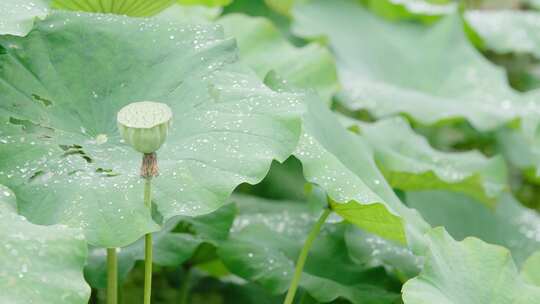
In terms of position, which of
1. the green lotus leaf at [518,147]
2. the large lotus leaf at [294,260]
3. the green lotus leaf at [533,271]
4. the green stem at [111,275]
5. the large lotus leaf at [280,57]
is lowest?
the green lotus leaf at [518,147]

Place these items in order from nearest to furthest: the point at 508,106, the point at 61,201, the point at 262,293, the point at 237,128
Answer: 1. the point at 61,201
2. the point at 237,128
3. the point at 262,293
4. the point at 508,106

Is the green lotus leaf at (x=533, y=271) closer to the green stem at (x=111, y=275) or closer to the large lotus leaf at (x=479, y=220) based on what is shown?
the large lotus leaf at (x=479, y=220)

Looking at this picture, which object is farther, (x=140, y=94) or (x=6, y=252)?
(x=140, y=94)

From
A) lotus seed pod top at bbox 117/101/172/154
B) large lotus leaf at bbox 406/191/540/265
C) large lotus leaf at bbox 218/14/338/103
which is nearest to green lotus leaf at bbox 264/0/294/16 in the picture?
large lotus leaf at bbox 218/14/338/103

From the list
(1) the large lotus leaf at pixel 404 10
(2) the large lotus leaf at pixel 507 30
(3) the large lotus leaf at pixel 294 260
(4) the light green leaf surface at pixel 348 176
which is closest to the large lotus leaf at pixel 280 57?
(3) the large lotus leaf at pixel 294 260

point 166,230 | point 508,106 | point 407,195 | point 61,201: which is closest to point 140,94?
point 61,201

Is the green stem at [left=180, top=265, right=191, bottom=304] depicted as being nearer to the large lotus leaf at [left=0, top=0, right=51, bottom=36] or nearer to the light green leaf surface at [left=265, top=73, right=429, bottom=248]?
the light green leaf surface at [left=265, top=73, right=429, bottom=248]

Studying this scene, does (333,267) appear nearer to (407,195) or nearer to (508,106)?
(407,195)

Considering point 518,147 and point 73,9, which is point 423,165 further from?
point 518,147
